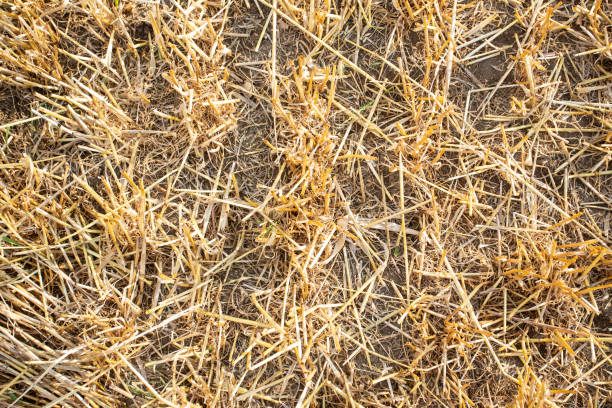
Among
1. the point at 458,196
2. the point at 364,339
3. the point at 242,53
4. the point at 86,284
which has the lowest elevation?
the point at 364,339

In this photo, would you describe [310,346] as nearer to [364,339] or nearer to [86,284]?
[364,339]

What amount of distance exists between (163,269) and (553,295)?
134 cm

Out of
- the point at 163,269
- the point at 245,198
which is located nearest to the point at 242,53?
the point at 245,198

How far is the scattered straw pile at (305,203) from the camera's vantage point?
161cm

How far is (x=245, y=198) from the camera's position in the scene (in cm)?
167

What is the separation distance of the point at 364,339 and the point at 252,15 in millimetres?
1214

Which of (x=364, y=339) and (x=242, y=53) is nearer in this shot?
(x=364, y=339)

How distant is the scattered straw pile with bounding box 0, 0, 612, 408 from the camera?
5.27 ft

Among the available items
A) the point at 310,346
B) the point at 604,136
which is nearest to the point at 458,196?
the point at 604,136

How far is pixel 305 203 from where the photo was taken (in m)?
1.62

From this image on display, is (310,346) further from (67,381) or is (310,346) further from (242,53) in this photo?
(242,53)

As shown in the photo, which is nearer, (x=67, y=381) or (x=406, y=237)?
(x=67, y=381)

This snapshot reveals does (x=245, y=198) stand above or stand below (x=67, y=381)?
above

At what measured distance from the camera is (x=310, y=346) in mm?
1567
